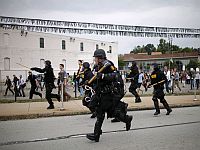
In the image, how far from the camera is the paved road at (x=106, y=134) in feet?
20.8

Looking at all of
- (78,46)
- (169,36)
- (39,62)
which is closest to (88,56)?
(78,46)

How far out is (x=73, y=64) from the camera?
52.9 meters

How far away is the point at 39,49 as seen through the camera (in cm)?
4809

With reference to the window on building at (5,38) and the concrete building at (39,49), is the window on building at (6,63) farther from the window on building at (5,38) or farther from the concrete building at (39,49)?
the window on building at (5,38)

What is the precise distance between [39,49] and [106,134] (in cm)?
4196

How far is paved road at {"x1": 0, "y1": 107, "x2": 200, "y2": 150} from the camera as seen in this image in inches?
249

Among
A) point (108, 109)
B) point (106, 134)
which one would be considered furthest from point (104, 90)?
point (106, 134)

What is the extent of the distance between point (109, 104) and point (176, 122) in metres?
3.24

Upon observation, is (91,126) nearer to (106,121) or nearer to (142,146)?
(106,121)

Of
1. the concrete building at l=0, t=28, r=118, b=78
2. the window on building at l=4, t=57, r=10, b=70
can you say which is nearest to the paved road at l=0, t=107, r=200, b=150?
the concrete building at l=0, t=28, r=118, b=78

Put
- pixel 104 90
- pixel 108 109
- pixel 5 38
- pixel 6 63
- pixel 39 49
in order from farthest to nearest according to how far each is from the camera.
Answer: pixel 39 49 < pixel 5 38 < pixel 6 63 < pixel 108 109 < pixel 104 90

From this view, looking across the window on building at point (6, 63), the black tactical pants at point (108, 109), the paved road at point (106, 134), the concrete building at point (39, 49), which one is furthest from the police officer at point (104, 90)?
the window on building at point (6, 63)

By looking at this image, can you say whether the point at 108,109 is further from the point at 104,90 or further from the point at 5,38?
the point at 5,38

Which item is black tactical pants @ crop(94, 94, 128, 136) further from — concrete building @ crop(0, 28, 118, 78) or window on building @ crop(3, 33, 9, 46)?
window on building @ crop(3, 33, 9, 46)
